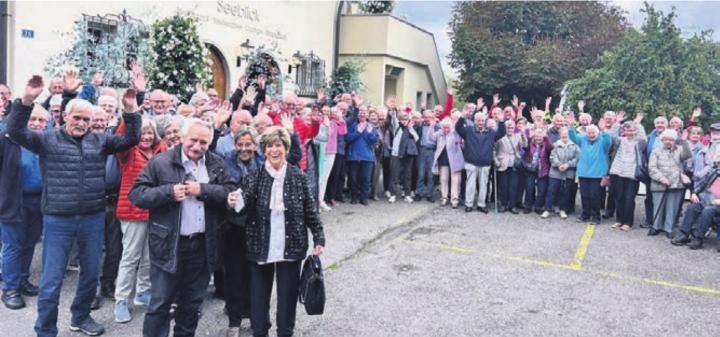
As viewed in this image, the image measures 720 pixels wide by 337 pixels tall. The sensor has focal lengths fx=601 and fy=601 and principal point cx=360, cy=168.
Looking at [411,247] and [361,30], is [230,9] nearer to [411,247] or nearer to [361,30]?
[361,30]

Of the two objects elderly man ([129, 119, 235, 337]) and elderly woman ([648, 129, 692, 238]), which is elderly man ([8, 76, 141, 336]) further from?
elderly woman ([648, 129, 692, 238])

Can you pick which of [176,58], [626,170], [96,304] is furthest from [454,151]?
[96,304]

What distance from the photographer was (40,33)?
9.06 metres

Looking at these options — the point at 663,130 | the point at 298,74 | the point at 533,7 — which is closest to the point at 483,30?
the point at 533,7

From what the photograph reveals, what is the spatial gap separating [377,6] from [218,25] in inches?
324

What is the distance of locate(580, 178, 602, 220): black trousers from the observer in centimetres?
1027

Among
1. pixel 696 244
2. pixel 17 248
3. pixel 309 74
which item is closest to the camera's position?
pixel 17 248

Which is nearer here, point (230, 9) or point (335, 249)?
point (335, 249)

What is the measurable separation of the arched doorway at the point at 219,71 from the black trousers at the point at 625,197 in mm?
8676

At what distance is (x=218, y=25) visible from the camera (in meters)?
13.2

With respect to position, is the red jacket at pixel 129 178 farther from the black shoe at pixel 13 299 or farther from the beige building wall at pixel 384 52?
the beige building wall at pixel 384 52

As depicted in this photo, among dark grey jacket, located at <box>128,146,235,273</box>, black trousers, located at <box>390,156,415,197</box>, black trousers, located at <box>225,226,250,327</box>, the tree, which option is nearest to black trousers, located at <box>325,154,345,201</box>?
black trousers, located at <box>390,156,415,197</box>

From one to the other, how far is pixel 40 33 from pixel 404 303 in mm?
6978

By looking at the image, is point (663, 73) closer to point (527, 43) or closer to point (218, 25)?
point (218, 25)
